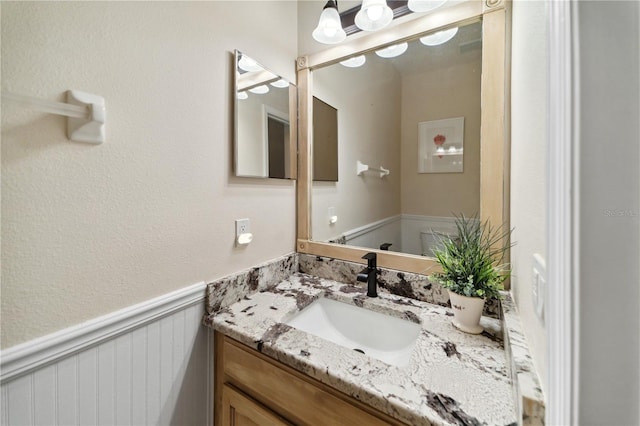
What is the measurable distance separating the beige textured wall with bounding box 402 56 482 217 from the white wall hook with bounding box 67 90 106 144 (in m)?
1.04

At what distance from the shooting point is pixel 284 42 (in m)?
1.21

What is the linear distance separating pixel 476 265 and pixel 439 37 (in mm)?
877

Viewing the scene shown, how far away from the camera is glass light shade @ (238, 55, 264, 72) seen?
0.99 meters

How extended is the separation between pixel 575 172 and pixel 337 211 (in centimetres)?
101

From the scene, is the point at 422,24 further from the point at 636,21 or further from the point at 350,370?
the point at 350,370

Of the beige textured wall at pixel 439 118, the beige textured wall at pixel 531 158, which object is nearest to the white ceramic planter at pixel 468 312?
the beige textured wall at pixel 531 158

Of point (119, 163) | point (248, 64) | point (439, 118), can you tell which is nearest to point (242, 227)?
point (119, 163)

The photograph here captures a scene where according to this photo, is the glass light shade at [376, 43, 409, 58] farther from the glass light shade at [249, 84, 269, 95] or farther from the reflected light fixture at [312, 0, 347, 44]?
the glass light shade at [249, 84, 269, 95]

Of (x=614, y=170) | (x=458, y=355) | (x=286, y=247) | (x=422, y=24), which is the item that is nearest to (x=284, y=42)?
(x=422, y=24)

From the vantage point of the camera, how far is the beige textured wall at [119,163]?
0.53 meters

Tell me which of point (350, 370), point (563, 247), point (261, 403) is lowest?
point (261, 403)

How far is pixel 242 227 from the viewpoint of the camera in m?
1.02

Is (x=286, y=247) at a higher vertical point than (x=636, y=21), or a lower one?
lower

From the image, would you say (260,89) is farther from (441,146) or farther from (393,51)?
(441,146)
